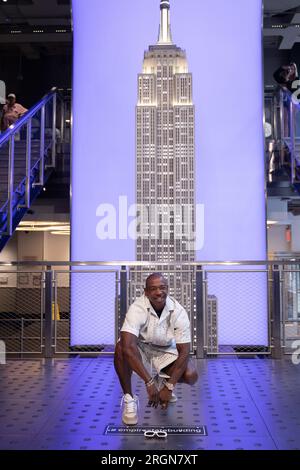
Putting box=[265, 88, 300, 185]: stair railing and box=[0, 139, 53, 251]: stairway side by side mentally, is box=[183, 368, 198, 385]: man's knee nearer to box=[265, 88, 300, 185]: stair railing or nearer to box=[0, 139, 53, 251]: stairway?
box=[0, 139, 53, 251]: stairway

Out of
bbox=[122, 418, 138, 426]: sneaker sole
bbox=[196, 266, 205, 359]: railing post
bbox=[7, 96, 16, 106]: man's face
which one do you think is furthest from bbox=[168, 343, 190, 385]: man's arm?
bbox=[7, 96, 16, 106]: man's face

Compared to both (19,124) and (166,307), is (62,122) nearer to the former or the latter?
(19,124)

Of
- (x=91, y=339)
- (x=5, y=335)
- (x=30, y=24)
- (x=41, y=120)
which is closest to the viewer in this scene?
(x=91, y=339)

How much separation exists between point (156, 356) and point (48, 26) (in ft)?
29.3

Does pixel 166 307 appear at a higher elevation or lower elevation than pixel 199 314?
higher

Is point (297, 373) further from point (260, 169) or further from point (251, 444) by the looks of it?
point (260, 169)

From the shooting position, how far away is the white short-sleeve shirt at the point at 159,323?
311 cm

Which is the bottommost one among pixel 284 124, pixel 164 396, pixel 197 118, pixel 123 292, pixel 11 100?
pixel 164 396

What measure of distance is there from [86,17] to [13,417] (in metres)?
5.06

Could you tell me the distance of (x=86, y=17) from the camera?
21.0 feet

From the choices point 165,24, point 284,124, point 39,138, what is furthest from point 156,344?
point 39,138

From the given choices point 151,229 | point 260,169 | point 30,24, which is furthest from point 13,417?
point 30,24

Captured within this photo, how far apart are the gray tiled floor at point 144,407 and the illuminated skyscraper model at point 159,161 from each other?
185 cm

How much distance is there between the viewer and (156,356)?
10.7 ft
